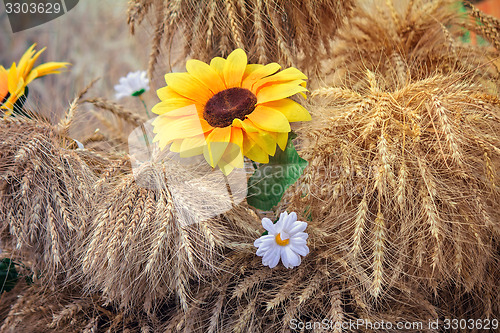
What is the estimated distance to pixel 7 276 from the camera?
573mm

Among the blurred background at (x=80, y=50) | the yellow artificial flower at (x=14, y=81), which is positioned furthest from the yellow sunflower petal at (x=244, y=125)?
the blurred background at (x=80, y=50)

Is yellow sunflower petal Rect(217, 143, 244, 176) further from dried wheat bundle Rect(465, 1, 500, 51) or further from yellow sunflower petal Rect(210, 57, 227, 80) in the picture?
dried wheat bundle Rect(465, 1, 500, 51)

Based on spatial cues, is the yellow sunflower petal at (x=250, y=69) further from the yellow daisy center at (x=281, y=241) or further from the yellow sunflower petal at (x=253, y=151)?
the yellow daisy center at (x=281, y=241)

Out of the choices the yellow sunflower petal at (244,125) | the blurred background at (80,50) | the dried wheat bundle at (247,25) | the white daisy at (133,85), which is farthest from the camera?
the blurred background at (80,50)

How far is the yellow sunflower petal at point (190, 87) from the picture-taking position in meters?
0.47

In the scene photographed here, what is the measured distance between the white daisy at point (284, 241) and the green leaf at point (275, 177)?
0.05 m

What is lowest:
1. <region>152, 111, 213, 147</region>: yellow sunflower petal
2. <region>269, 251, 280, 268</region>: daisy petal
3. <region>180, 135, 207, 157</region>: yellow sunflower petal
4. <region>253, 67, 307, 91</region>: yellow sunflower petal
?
<region>269, 251, 280, 268</region>: daisy petal

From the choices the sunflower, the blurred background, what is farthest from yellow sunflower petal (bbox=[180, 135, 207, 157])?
the blurred background

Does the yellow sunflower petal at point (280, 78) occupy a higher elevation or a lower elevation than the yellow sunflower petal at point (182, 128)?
higher

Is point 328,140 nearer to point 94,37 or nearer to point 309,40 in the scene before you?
point 309,40

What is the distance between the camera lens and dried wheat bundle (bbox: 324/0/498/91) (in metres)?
0.63

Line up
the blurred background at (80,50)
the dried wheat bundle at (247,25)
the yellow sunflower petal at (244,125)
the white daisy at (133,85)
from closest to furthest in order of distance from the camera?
the yellow sunflower petal at (244,125), the dried wheat bundle at (247,25), the white daisy at (133,85), the blurred background at (80,50)

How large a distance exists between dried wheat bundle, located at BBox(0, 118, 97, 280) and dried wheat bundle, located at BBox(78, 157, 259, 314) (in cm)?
3

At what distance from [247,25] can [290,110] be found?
22 centimetres
